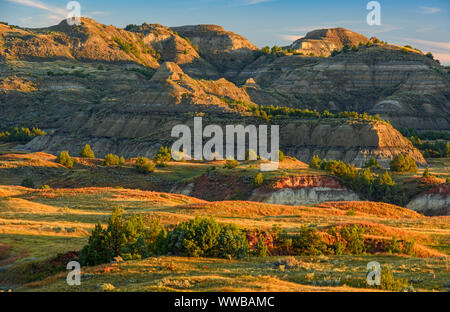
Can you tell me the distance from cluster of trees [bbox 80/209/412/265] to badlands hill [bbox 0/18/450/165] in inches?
2740

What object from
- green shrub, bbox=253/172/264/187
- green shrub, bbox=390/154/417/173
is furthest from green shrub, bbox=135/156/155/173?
green shrub, bbox=390/154/417/173

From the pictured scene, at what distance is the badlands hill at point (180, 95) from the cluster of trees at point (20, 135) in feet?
11.4

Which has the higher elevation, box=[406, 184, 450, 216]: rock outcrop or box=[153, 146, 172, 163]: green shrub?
box=[153, 146, 172, 163]: green shrub

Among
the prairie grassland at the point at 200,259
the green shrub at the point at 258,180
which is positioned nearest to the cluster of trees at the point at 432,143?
the green shrub at the point at 258,180

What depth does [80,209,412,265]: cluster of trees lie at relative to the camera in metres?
26.0

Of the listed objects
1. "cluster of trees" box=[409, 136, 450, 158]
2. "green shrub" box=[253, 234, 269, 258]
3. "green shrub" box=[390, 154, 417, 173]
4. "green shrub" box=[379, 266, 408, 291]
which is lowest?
"green shrub" box=[253, 234, 269, 258]

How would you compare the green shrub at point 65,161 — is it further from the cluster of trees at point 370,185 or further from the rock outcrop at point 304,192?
the cluster of trees at point 370,185

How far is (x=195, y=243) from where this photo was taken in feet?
85.5

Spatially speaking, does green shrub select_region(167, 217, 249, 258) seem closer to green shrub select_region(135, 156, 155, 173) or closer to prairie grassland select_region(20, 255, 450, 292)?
prairie grassland select_region(20, 255, 450, 292)

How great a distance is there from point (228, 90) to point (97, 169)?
219 ft

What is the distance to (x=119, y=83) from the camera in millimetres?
158875
